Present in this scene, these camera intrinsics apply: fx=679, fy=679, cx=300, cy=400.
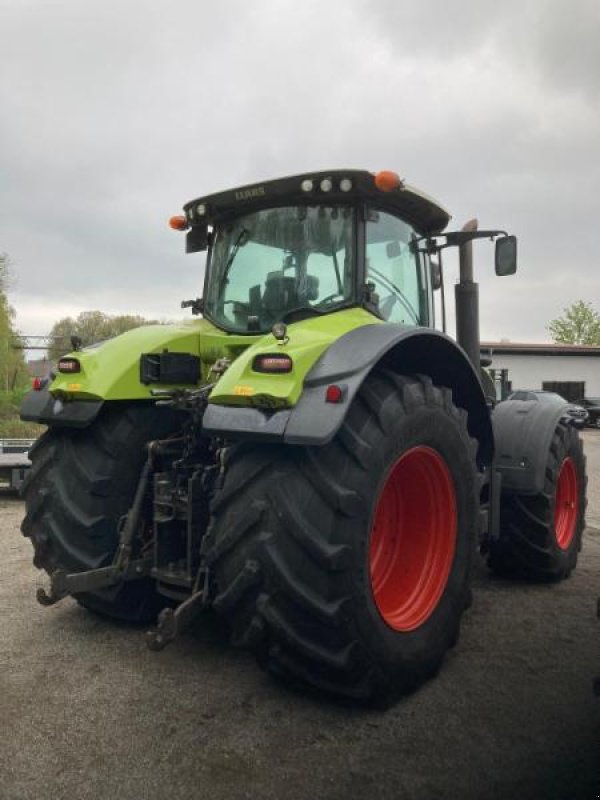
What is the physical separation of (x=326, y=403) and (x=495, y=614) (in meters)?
2.20

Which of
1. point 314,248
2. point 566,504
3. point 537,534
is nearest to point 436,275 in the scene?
point 314,248

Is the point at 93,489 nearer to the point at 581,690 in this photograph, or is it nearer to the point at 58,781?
the point at 58,781

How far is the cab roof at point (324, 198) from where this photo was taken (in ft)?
10.7

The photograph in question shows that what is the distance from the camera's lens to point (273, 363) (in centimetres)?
254

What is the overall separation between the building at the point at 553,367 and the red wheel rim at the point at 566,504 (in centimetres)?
2792

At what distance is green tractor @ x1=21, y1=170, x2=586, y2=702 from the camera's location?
2445mm

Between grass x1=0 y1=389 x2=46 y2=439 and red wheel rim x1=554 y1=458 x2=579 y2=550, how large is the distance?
1196cm

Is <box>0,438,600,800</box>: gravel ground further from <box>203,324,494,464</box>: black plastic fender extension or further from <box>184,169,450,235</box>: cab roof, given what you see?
<box>184,169,450,235</box>: cab roof

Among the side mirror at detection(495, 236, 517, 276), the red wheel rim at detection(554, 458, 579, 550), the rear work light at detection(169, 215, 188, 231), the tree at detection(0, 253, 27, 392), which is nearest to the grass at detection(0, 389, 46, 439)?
the tree at detection(0, 253, 27, 392)

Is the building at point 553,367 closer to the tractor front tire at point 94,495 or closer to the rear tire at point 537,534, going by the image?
the rear tire at point 537,534

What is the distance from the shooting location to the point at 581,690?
9.48ft

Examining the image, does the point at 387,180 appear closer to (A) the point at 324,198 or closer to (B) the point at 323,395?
(A) the point at 324,198

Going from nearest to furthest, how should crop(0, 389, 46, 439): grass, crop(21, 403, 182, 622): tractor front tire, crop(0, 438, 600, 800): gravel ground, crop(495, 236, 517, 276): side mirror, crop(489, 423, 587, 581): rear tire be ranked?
crop(0, 438, 600, 800): gravel ground, crop(21, 403, 182, 622): tractor front tire, crop(495, 236, 517, 276): side mirror, crop(489, 423, 587, 581): rear tire, crop(0, 389, 46, 439): grass

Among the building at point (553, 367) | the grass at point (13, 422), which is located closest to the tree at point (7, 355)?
the grass at point (13, 422)
